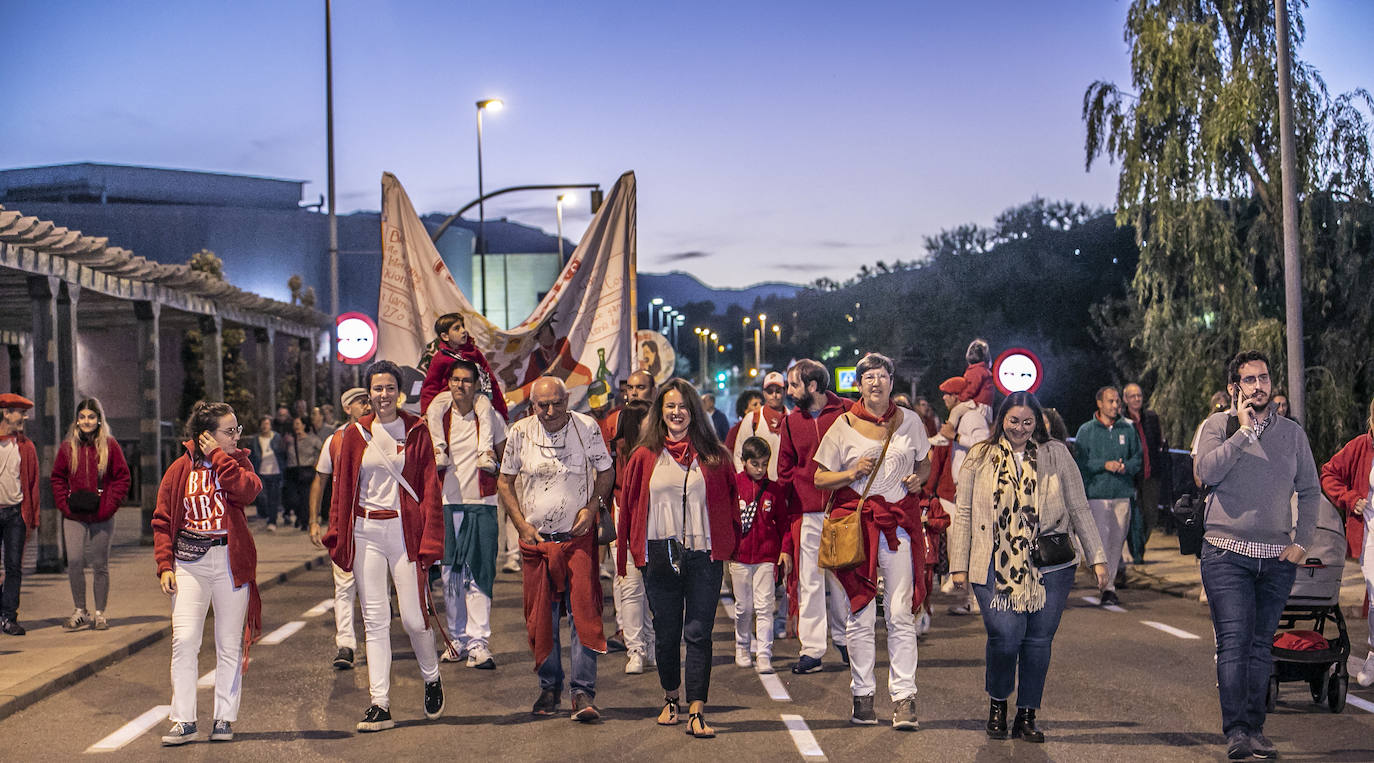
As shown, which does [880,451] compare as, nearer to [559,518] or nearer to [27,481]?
→ [559,518]

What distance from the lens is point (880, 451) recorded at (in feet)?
26.3

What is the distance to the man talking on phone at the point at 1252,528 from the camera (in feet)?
23.1

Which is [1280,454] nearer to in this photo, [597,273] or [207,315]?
[597,273]

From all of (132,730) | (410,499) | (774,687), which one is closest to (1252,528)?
(774,687)

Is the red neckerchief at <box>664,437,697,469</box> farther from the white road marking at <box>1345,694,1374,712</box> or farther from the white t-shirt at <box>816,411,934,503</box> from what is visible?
the white road marking at <box>1345,694,1374,712</box>

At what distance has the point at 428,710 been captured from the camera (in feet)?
26.9

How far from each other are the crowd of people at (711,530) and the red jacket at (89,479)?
2.73 m

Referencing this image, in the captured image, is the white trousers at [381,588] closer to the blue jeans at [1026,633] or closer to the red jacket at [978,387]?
the blue jeans at [1026,633]

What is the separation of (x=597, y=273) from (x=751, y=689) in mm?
4552

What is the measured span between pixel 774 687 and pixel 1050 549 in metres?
2.58

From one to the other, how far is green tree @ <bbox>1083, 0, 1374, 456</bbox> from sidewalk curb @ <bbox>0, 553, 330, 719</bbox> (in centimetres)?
1534

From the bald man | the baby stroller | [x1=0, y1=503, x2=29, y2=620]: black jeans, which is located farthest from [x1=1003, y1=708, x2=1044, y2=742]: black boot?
[x1=0, y1=503, x2=29, y2=620]: black jeans

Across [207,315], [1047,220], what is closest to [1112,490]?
[207,315]

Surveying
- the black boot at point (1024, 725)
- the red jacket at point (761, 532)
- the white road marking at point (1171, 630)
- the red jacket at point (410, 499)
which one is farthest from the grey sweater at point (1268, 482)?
the white road marking at point (1171, 630)
